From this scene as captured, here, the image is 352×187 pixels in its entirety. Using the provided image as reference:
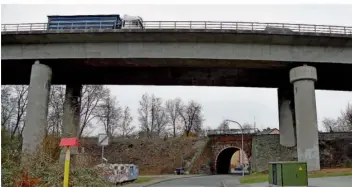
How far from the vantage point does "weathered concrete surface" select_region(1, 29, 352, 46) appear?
1062 inches

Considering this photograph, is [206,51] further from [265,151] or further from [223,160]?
[223,160]

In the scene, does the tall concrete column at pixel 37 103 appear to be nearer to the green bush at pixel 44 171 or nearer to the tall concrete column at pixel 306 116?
the green bush at pixel 44 171

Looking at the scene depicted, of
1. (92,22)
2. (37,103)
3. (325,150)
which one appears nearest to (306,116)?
(325,150)

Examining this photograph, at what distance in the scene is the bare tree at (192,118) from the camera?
80438 millimetres

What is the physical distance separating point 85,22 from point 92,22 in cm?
59

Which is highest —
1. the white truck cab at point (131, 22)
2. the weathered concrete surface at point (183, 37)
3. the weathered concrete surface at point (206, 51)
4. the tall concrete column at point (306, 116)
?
the white truck cab at point (131, 22)

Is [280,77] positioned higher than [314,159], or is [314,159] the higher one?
[280,77]

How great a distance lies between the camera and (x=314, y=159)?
26609mm

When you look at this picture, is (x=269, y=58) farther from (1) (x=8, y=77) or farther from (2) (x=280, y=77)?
(1) (x=8, y=77)

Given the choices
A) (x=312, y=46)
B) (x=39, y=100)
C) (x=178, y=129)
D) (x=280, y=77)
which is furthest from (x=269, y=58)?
(x=178, y=129)

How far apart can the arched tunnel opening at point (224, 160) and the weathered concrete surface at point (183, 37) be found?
2910cm

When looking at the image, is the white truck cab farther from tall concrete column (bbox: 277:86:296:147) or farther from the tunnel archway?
the tunnel archway

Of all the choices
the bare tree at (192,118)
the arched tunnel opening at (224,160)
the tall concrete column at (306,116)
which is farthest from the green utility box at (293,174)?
the bare tree at (192,118)

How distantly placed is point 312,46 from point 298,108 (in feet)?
16.0
